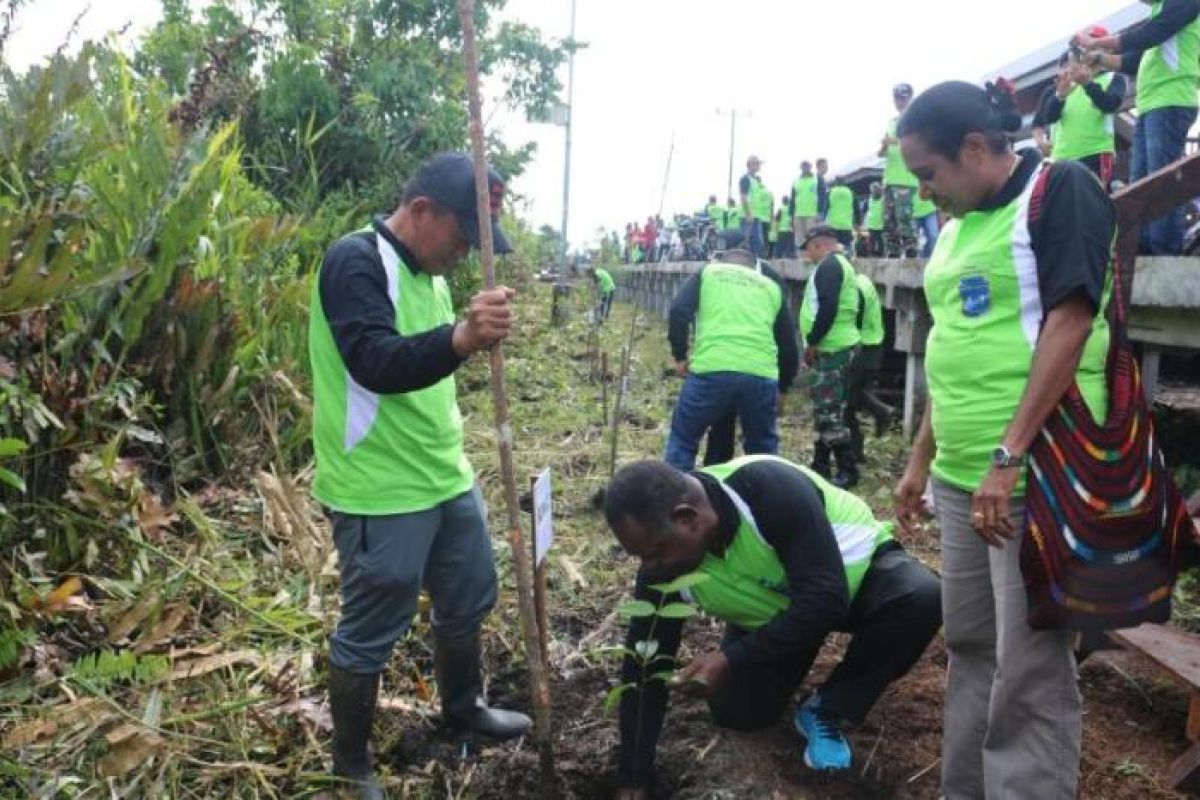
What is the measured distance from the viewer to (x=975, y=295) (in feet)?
6.82

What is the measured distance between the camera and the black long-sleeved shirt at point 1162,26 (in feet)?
16.4

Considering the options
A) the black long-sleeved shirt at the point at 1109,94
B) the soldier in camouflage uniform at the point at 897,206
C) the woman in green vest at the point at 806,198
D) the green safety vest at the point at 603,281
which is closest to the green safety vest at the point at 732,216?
the green safety vest at the point at 603,281

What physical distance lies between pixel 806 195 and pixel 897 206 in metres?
3.76

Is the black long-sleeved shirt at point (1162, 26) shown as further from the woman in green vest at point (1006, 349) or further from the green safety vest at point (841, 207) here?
the green safety vest at point (841, 207)

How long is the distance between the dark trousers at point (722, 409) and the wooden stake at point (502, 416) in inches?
115

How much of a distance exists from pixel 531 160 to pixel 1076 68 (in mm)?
6595

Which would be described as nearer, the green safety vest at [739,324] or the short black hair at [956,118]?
the short black hair at [956,118]

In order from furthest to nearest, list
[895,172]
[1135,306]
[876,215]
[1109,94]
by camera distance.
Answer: [876,215], [895,172], [1109,94], [1135,306]

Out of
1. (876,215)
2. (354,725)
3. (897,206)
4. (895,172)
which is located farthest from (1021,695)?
(876,215)

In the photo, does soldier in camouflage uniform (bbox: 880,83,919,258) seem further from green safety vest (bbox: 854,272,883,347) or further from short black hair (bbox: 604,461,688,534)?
short black hair (bbox: 604,461,688,534)

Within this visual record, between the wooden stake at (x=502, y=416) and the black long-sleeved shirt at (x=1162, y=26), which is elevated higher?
the black long-sleeved shirt at (x=1162, y=26)

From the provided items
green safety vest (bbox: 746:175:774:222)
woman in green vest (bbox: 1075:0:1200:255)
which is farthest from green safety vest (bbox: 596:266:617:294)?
woman in green vest (bbox: 1075:0:1200:255)

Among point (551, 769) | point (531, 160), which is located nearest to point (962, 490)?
point (551, 769)

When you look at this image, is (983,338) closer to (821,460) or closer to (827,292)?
(827,292)
